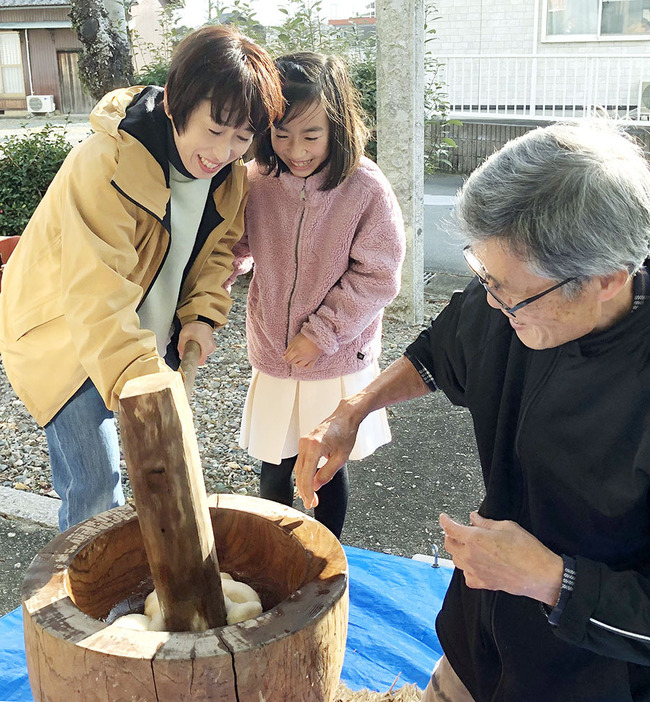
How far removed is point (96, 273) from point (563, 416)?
46.4 inches

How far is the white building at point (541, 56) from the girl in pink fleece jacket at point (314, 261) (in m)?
10.1

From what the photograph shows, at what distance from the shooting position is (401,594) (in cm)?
278

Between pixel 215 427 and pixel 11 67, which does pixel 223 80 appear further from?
pixel 11 67

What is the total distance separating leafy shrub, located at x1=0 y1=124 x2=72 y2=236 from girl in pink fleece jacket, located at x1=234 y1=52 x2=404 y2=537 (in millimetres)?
5095

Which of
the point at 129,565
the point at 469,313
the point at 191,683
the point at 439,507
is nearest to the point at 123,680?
the point at 191,683

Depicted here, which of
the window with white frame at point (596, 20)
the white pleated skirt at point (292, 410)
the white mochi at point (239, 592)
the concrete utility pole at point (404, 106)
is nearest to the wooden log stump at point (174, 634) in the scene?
the white mochi at point (239, 592)

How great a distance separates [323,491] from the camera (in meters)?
2.84

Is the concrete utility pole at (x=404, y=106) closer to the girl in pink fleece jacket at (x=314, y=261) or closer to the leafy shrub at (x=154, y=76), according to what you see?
the leafy shrub at (x=154, y=76)

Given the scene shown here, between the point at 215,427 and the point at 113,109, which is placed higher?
the point at 113,109

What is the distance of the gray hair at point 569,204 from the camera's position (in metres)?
1.25


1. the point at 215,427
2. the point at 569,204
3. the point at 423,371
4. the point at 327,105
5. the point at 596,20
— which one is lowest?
the point at 215,427

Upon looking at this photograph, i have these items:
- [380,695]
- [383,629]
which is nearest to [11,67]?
[383,629]

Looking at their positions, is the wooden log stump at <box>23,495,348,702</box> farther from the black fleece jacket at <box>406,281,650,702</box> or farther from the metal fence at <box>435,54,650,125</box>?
the metal fence at <box>435,54,650,125</box>

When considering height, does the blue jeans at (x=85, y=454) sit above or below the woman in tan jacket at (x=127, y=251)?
below
